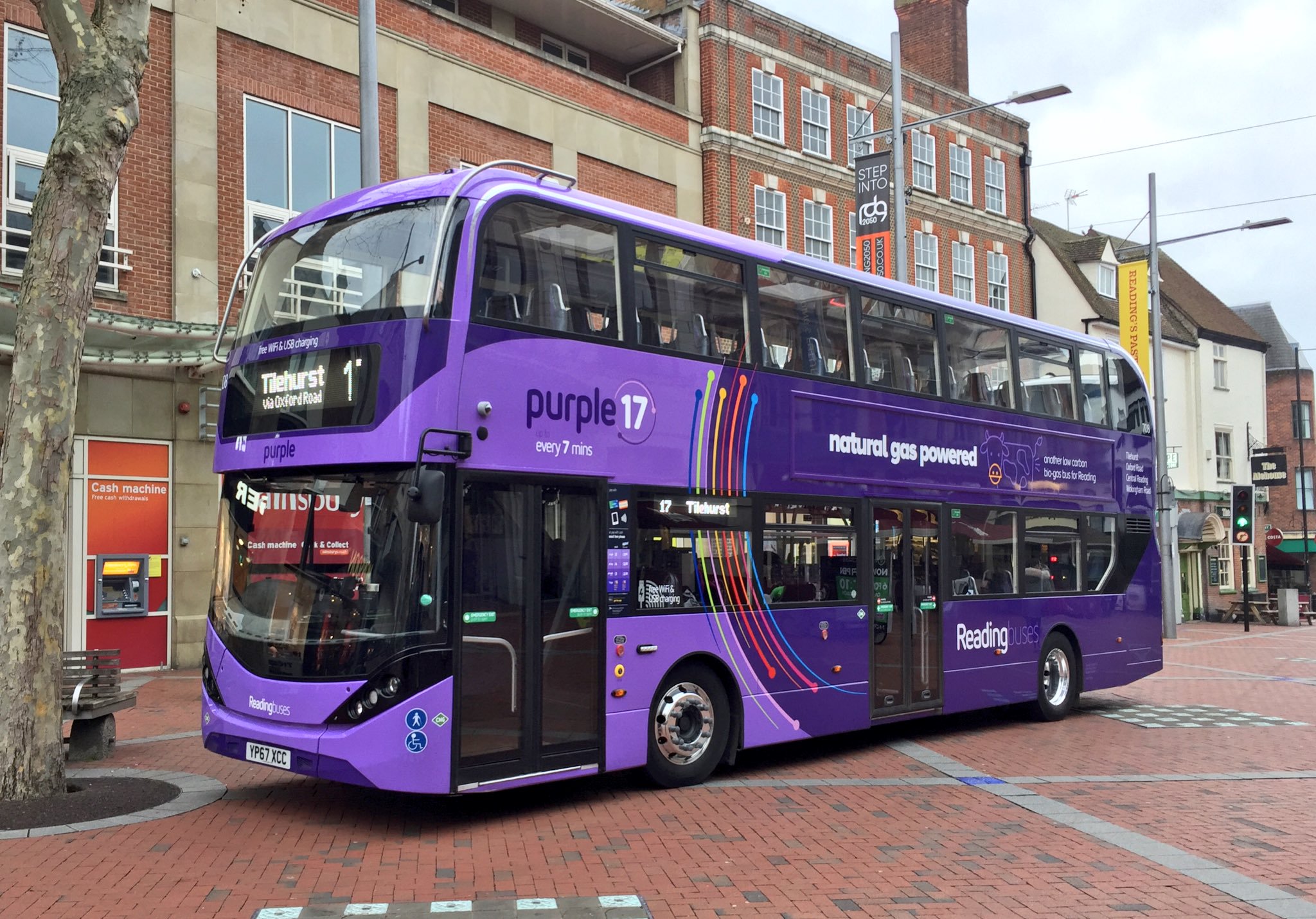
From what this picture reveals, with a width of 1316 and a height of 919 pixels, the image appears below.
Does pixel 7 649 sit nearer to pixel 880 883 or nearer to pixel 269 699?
pixel 269 699

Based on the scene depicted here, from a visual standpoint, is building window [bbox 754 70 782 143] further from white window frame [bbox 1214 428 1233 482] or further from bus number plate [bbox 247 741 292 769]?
white window frame [bbox 1214 428 1233 482]

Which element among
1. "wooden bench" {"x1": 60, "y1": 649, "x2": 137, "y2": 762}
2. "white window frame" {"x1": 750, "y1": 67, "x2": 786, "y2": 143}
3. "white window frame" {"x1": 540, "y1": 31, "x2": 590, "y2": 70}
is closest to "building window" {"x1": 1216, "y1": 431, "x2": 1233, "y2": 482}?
"white window frame" {"x1": 750, "y1": 67, "x2": 786, "y2": 143}

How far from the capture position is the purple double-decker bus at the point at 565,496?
771cm

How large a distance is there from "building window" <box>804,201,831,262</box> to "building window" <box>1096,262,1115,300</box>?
13757 mm

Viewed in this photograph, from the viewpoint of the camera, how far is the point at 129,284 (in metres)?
16.4

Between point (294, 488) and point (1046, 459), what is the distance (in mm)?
8814

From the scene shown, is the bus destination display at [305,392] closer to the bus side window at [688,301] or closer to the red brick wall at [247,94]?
the bus side window at [688,301]

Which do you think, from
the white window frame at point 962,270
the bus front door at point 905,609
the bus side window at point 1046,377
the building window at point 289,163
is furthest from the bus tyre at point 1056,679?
the white window frame at point 962,270

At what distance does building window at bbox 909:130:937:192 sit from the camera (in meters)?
32.0

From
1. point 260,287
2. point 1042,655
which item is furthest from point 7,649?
point 1042,655

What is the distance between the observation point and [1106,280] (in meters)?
39.7

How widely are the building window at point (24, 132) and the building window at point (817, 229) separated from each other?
16.4 meters

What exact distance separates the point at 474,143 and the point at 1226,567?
110 ft

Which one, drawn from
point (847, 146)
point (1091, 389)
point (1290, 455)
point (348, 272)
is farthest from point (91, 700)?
point (1290, 455)
